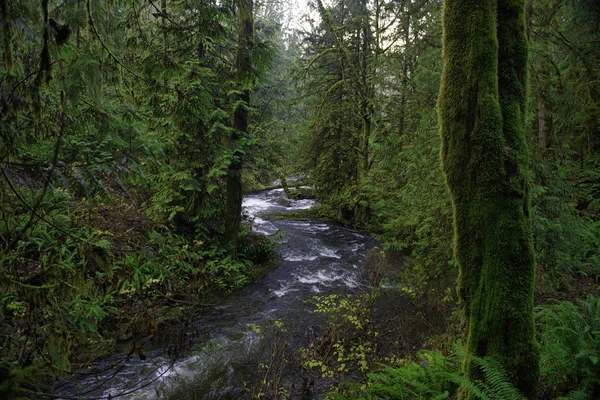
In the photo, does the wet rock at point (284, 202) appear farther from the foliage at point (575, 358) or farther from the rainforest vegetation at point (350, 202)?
the foliage at point (575, 358)

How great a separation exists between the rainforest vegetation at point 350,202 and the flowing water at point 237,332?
41 centimetres

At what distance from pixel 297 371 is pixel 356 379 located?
1.11 metres

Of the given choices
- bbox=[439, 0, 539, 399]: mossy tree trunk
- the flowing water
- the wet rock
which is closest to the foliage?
bbox=[439, 0, 539, 399]: mossy tree trunk

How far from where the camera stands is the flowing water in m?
5.44

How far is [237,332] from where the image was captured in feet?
24.1

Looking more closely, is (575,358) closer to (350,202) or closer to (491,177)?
(491,177)

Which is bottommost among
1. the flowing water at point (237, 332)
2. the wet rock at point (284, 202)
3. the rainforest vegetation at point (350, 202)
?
the flowing water at point (237, 332)

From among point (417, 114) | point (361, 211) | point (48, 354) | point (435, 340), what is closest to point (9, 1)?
point (48, 354)

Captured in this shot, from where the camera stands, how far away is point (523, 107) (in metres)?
3.20

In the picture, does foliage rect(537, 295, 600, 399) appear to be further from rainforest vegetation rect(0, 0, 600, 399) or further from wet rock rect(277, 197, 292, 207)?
wet rock rect(277, 197, 292, 207)

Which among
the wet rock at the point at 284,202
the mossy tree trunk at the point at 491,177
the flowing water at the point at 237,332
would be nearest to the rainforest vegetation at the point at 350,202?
the mossy tree trunk at the point at 491,177

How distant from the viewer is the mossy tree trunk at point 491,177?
284cm

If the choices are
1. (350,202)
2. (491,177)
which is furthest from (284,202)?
(491,177)

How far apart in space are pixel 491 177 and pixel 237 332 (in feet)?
20.7
